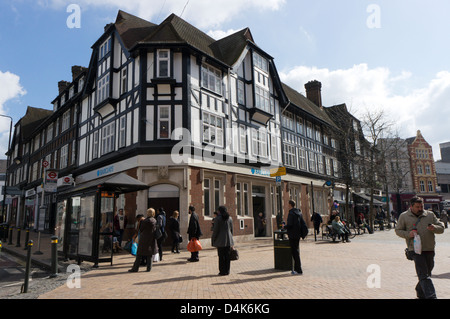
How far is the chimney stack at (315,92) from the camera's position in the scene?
35.6 meters

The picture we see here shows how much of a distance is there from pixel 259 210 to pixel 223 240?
45.9 feet

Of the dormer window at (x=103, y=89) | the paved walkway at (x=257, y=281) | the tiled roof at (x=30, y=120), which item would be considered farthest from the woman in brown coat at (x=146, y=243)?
the tiled roof at (x=30, y=120)

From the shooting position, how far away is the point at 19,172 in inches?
1551

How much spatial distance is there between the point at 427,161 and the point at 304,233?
57595 mm

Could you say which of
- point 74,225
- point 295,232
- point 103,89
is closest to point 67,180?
point 103,89

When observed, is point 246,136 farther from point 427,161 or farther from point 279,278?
point 427,161

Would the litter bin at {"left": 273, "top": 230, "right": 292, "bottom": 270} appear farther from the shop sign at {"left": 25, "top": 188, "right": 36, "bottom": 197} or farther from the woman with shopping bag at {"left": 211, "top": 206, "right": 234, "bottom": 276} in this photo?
the shop sign at {"left": 25, "top": 188, "right": 36, "bottom": 197}

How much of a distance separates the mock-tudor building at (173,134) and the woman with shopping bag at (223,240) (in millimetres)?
3670

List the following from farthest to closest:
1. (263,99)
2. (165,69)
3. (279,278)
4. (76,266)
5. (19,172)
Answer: (19,172)
(263,99)
(165,69)
(76,266)
(279,278)

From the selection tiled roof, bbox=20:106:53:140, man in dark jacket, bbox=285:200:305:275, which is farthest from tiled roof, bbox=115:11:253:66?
tiled roof, bbox=20:106:53:140

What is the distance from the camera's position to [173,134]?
15.8 meters

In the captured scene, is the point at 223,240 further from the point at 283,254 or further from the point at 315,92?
the point at 315,92
